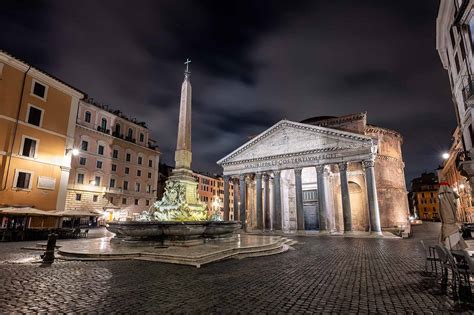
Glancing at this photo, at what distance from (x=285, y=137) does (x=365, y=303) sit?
23437mm

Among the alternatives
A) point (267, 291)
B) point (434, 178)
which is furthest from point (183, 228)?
point (434, 178)

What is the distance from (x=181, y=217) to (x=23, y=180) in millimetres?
15812

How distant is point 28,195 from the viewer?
1948cm

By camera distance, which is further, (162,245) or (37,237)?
(37,237)

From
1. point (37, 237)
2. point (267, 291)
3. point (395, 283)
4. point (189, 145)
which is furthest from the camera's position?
point (37, 237)

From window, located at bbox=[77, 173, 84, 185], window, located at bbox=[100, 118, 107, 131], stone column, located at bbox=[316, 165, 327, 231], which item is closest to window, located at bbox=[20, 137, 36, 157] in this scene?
window, located at bbox=[77, 173, 84, 185]

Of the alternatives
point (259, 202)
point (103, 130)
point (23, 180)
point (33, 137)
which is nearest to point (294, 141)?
point (259, 202)

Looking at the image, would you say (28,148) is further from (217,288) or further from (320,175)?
(320,175)

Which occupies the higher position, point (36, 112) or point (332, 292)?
point (36, 112)

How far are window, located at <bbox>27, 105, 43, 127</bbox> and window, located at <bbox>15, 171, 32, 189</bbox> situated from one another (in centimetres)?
399

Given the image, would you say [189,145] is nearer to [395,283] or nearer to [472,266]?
[395,283]

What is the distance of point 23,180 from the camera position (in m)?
19.4

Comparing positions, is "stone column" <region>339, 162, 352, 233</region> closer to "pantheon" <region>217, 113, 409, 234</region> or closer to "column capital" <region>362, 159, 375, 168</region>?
"pantheon" <region>217, 113, 409, 234</region>

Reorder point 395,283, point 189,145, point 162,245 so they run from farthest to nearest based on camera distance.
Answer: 1. point 189,145
2. point 162,245
3. point 395,283
